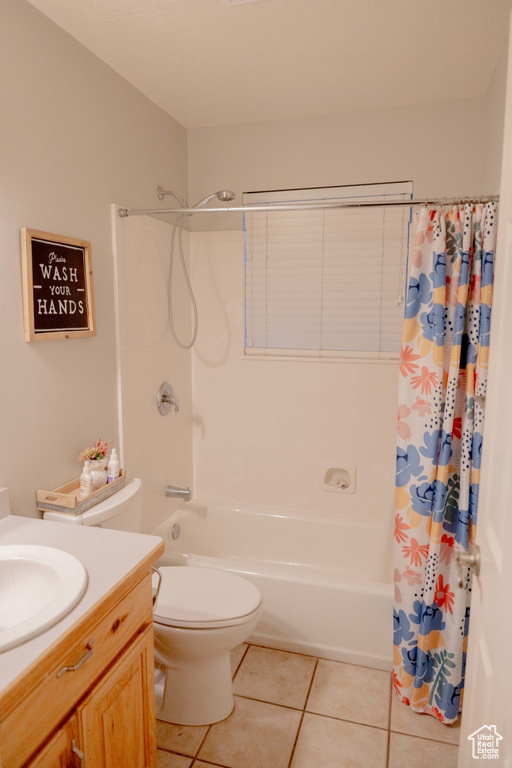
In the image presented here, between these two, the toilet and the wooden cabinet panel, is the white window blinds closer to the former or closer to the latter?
the toilet

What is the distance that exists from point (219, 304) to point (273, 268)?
37 centimetres

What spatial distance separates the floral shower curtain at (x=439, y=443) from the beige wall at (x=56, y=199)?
122 cm

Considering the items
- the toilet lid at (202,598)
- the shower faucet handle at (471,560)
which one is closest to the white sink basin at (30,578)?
the toilet lid at (202,598)

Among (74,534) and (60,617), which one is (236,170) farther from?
(60,617)

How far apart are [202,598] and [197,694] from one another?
1.15 feet

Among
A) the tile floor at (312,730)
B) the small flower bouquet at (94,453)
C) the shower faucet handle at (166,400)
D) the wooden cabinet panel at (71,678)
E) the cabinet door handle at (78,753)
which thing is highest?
the shower faucet handle at (166,400)

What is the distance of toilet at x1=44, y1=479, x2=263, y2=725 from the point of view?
1734 millimetres

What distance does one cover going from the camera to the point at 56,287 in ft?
5.83

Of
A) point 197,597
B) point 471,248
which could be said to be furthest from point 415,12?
point 197,597

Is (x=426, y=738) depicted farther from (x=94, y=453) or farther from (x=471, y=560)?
(x=94, y=453)

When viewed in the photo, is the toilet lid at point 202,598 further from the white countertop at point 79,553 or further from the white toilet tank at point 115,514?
the white countertop at point 79,553

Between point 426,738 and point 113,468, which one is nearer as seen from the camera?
point 426,738

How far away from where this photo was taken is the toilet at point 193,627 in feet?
5.69

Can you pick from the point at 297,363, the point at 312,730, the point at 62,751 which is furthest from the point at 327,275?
the point at 62,751
